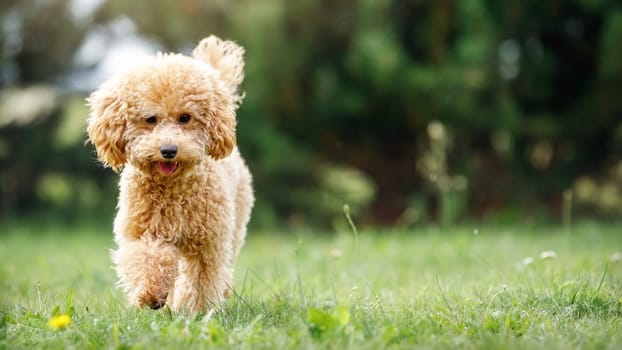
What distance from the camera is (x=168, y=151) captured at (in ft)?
11.9

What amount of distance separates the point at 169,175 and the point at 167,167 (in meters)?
0.05

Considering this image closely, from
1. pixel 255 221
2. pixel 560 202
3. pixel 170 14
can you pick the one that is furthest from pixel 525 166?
pixel 170 14

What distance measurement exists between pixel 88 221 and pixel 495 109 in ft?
18.4

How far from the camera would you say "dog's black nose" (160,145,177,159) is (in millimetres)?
3619

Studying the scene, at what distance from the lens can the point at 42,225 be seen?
1015 centimetres

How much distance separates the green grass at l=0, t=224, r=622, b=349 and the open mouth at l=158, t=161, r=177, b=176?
678 mm

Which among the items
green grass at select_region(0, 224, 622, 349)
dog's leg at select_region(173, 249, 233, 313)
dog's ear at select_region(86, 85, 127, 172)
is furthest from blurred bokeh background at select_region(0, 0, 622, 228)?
dog's ear at select_region(86, 85, 127, 172)

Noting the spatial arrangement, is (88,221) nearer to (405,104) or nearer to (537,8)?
(405,104)

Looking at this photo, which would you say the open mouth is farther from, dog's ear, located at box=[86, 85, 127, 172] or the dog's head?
dog's ear, located at box=[86, 85, 127, 172]

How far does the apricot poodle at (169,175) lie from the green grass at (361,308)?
8.2 inches

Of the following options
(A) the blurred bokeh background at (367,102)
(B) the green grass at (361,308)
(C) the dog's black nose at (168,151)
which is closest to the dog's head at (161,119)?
(C) the dog's black nose at (168,151)

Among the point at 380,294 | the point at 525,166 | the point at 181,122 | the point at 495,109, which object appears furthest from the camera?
the point at 525,166

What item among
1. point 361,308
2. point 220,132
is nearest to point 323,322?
point 361,308

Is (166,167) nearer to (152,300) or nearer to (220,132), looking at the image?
(220,132)
